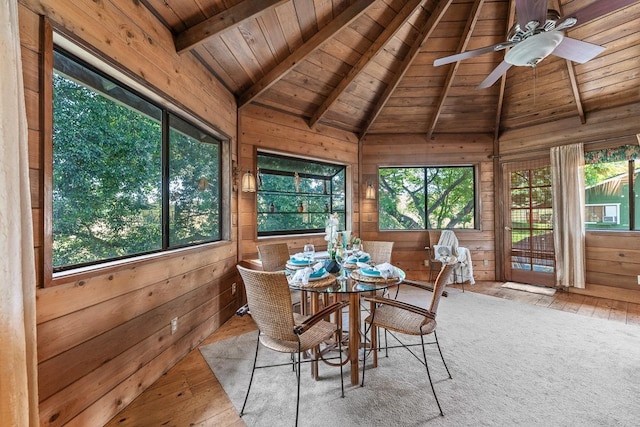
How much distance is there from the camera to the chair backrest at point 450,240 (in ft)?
14.3

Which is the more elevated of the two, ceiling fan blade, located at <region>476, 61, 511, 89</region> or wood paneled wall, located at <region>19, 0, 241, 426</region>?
ceiling fan blade, located at <region>476, 61, 511, 89</region>

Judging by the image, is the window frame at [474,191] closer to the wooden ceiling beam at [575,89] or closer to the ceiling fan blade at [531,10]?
the wooden ceiling beam at [575,89]

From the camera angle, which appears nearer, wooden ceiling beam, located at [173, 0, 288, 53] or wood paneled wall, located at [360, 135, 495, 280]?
wooden ceiling beam, located at [173, 0, 288, 53]

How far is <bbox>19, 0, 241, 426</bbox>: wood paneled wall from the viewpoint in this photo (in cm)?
126

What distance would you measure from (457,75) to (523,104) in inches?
52.6

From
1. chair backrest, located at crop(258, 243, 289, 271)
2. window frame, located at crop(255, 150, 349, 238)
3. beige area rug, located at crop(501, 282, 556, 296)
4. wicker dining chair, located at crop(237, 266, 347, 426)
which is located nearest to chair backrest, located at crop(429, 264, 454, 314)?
wicker dining chair, located at crop(237, 266, 347, 426)

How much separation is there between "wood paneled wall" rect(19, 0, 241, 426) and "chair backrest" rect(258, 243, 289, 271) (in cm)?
56

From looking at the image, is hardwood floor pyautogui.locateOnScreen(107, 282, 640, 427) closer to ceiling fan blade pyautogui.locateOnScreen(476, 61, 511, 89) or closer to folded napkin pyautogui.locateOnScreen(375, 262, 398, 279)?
folded napkin pyautogui.locateOnScreen(375, 262, 398, 279)

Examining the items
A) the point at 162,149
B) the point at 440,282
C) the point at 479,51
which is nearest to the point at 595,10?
the point at 479,51

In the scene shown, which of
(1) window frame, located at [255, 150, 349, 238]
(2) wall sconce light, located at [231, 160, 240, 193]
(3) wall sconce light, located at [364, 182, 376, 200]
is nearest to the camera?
(2) wall sconce light, located at [231, 160, 240, 193]

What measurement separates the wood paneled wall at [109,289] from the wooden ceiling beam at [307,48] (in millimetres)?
704

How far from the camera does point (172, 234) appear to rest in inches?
92.0

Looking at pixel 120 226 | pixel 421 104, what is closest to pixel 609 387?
pixel 120 226

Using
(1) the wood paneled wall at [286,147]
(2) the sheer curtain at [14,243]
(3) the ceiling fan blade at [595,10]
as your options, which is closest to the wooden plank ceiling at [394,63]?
(1) the wood paneled wall at [286,147]
